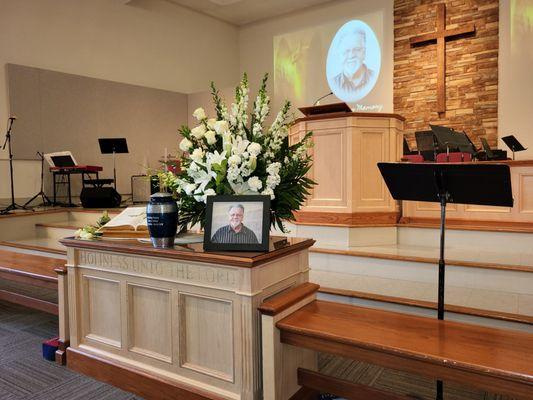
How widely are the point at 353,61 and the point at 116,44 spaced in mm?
4285

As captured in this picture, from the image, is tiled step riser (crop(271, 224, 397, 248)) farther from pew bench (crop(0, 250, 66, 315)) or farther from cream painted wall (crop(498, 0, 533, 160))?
cream painted wall (crop(498, 0, 533, 160))

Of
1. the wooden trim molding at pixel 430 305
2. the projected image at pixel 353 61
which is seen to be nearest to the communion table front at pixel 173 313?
the wooden trim molding at pixel 430 305

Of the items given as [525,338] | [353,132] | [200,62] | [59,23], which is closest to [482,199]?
[525,338]

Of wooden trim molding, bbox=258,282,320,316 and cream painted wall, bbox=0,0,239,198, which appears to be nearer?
wooden trim molding, bbox=258,282,320,316

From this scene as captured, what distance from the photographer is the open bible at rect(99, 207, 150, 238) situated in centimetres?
237

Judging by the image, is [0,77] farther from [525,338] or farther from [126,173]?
[525,338]

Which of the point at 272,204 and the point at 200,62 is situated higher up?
the point at 200,62

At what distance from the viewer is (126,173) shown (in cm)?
806

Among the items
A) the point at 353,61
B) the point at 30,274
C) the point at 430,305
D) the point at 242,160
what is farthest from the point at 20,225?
the point at 353,61

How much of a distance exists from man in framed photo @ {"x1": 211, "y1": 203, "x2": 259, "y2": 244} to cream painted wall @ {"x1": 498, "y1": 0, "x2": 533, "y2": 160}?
6.18 meters

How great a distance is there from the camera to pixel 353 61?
26.4 feet

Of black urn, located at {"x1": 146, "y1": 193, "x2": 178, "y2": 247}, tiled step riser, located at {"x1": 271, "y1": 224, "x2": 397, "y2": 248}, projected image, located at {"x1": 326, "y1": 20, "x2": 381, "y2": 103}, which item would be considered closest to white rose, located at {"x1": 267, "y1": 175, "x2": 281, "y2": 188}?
black urn, located at {"x1": 146, "y1": 193, "x2": 178, "y2": 247}

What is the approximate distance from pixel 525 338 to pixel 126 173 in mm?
7408

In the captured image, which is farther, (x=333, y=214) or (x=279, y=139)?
(x=333, y=214)
